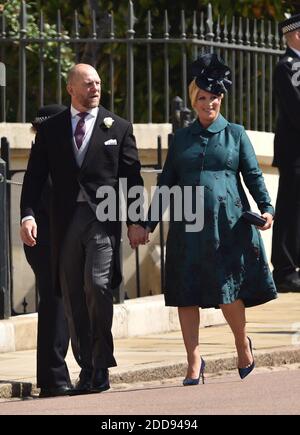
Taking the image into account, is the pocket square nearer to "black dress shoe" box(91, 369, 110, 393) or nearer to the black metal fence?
"black dress shoe" box(91, 369, 110, 393)

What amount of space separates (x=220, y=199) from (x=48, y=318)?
51.6 inches

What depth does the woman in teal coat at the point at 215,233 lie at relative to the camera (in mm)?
10836

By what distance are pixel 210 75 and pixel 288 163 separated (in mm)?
4472

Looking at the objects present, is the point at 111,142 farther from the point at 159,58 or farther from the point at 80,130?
the point at 159,58

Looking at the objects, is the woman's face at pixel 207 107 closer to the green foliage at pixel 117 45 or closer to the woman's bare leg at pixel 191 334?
the woman's bare leg at pixel 191 334

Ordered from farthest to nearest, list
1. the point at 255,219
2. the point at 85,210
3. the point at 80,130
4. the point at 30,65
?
the point at 30,65 < the point at 80,130 < the point at 85,210 < the point at 255,219

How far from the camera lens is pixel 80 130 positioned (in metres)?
11.1

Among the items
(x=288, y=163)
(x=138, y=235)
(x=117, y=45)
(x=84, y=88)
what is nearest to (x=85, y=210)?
(x=138, y=235)

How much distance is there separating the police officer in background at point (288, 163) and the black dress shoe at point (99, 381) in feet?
15.5

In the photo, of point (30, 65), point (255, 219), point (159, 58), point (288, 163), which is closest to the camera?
point (255, 219)

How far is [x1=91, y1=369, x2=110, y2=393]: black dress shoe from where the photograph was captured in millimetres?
10891

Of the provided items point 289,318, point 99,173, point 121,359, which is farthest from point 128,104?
point 99,173

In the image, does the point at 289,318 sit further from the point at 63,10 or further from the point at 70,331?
the point at 63,10
